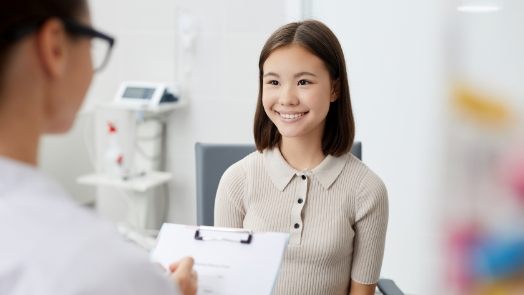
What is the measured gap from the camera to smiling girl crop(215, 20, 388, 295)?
120 centimetres

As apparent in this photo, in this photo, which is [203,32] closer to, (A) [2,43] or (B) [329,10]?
(B) [329,10]

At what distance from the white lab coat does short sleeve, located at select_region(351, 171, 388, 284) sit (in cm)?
74

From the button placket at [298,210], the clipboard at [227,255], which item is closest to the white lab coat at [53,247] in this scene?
the clipboard at [227,255]

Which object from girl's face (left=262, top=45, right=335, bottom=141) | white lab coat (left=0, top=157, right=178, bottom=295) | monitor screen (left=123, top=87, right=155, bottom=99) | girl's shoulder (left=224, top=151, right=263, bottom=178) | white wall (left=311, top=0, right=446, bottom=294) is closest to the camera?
white lab coat (left=0, top=157, right=178, bottom=295)

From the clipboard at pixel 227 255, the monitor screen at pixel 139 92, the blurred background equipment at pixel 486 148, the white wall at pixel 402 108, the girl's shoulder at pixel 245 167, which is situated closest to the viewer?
the clipboard at pixel 227 255

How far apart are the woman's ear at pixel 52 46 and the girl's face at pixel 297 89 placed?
0.67 meters

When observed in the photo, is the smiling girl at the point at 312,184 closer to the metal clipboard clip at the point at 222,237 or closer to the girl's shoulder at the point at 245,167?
the girl's shoulder at the point at 245,167

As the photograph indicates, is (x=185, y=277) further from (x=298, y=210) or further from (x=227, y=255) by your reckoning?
(x=298, y=210)

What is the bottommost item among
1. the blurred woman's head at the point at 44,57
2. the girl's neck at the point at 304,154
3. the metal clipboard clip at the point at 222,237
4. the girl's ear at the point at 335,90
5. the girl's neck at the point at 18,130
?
the metal clipboard clip at the point at 222,237

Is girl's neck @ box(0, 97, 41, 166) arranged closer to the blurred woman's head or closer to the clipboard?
the blurred woman's head

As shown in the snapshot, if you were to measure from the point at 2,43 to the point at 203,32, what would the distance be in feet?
8.11

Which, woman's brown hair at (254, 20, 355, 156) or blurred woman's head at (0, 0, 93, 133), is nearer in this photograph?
blurred woman's head at (0, 0, 93, 133)

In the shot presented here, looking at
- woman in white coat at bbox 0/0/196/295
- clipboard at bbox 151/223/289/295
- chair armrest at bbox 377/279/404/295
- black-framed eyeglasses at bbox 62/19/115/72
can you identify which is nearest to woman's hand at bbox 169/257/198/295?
clipboard at bbox 151/223/289/295

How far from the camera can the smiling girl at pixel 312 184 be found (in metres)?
1.20
